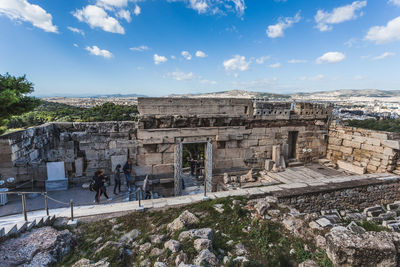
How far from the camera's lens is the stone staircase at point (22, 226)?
174 inches

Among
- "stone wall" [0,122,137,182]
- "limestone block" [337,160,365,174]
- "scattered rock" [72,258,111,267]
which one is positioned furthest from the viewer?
"limestone block" [337,160,365,174]

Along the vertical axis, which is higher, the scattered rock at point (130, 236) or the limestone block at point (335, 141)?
the limestone block at point (335, 141)

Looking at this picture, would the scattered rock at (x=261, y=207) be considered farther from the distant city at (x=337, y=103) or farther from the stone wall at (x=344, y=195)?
the distant city at (x=337, y=103)

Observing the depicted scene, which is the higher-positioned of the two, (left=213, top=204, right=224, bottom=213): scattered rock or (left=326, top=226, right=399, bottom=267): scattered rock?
(left=326, top=226, right=399, bottom=267): scattered rock

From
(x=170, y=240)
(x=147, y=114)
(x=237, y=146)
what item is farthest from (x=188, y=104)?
(x=170, y=240)

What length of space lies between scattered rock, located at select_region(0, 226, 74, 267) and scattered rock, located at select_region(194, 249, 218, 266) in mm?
2835

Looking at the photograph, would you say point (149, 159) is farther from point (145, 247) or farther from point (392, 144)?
point (392, 144)

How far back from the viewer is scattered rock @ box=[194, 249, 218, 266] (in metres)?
3.74

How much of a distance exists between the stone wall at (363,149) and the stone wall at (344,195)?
982 millimetres

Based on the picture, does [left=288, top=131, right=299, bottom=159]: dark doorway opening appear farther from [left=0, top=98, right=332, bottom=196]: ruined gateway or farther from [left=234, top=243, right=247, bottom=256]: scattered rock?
[left=234, top=243, right=247, bottom=256]: scattered rock

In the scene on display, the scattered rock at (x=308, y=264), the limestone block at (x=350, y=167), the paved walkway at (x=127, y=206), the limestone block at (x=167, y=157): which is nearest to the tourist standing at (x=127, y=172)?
the limestone block at (x=167, y=157)

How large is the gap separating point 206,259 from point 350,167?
33.5 feet

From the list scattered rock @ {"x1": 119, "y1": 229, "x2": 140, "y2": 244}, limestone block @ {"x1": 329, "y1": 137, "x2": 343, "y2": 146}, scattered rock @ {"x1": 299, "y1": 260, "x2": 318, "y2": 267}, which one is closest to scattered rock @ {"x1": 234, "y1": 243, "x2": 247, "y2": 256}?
scattered rock @ {"x1": 299, "y1": 260, "x2": 318, "y2": 267}

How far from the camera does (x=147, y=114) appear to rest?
830 centimetres
